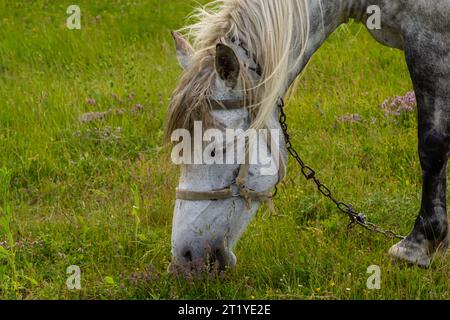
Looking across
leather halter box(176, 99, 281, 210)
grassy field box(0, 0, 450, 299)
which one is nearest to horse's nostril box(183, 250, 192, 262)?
grassy field box(0, 0, 450, 299)

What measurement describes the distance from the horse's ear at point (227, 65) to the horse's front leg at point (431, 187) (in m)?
1.15

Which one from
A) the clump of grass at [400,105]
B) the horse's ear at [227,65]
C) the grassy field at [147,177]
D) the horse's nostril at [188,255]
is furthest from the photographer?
the clump of grass at [400,105]

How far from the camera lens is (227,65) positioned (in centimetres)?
366

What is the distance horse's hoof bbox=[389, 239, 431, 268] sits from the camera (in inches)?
170

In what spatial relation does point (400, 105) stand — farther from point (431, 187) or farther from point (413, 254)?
point (413, 254)

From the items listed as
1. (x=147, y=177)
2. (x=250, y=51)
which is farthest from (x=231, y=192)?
(x=147, y=177)

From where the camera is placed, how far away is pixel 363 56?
806cm

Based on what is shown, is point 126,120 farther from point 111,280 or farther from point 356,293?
point 356,293

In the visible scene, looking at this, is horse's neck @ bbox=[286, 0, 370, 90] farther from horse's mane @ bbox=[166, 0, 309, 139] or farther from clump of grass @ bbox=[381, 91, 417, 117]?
clump of grass @ bbox=[381, 91, 417, 117]

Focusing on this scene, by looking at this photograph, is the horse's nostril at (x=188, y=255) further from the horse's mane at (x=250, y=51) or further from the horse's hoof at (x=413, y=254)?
the horse's hoof at (x=413, y=254)

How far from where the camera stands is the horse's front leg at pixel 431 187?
13.6 feet

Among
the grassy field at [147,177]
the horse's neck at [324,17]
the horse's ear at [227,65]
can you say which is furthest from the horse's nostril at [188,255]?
the horse's neck at [324,17]

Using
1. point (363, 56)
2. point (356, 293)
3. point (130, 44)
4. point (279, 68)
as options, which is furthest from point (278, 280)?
point (130, 44)

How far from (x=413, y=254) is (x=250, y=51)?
156 cm
